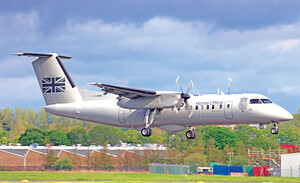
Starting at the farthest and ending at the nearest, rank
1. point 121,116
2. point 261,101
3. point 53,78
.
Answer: point 53,78, point 121,116, point 261,101

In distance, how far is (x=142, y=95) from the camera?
44.6m

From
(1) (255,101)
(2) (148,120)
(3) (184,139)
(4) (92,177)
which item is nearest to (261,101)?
(1) (255,101)

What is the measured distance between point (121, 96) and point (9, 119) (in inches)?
3805

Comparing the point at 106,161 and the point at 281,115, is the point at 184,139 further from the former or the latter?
the point at 281,115

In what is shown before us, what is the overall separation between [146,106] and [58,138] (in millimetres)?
49805

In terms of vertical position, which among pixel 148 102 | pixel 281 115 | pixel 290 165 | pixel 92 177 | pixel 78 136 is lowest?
pixel 92 177

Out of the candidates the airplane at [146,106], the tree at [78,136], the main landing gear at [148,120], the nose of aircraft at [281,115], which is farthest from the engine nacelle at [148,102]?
the tree at [78,136]

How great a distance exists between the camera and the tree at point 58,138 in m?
90.2

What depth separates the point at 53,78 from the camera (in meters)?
49.5

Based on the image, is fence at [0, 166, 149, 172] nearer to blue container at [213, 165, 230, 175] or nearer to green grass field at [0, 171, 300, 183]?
green grass field at [0, 171, 300, 183]

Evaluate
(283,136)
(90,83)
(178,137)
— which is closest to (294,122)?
(283,136)

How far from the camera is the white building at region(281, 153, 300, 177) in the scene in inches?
2621

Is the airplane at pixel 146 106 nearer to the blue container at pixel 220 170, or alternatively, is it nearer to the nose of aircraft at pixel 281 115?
the nose of aircraft at pixel 281 115

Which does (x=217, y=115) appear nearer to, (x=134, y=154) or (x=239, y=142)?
(x=134, y=154)
